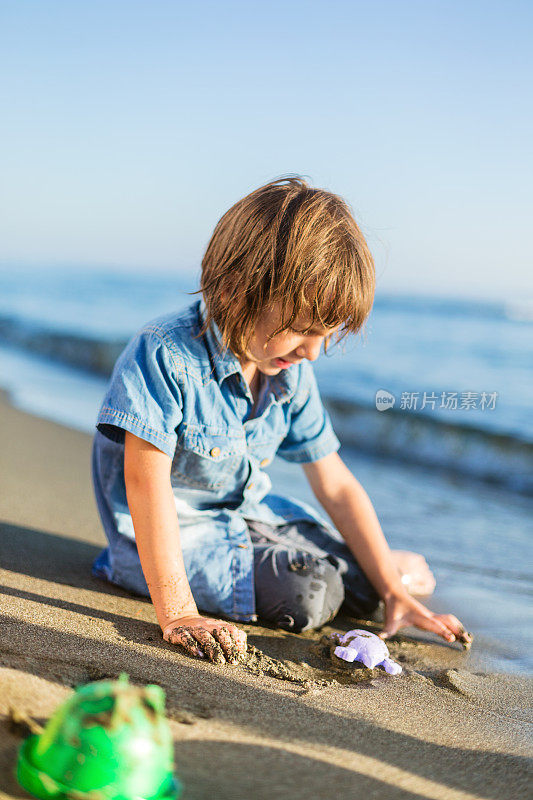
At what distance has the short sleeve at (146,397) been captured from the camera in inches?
86.3

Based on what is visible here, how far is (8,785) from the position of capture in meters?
1.29

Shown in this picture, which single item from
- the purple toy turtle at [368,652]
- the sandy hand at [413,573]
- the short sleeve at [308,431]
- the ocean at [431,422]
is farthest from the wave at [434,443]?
the purple toy turtle at [368,652]

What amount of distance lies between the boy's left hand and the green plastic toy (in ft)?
4.57

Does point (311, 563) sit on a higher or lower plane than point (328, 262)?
lower

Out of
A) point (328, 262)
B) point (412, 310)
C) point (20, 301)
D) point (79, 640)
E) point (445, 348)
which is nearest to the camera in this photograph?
point (79, 640)

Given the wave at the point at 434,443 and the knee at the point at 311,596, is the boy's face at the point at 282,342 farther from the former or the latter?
the wave at the point at 434,443

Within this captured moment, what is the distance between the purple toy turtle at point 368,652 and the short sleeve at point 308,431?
705mm

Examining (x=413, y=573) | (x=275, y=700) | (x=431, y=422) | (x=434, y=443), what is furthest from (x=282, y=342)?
(x=431, y=422)

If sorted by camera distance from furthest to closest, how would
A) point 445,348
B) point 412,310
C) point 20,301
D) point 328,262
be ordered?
point 412,310, point 20,301, point 445,348, point 328,262

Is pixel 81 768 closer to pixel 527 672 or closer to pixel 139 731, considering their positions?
pixel 139 731

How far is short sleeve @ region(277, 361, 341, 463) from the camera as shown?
8.90 feet

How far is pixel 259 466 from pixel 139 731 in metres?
1.44

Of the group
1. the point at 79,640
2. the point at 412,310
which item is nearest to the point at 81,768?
the point at 79,640

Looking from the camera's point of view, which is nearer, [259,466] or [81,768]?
[81,768]
